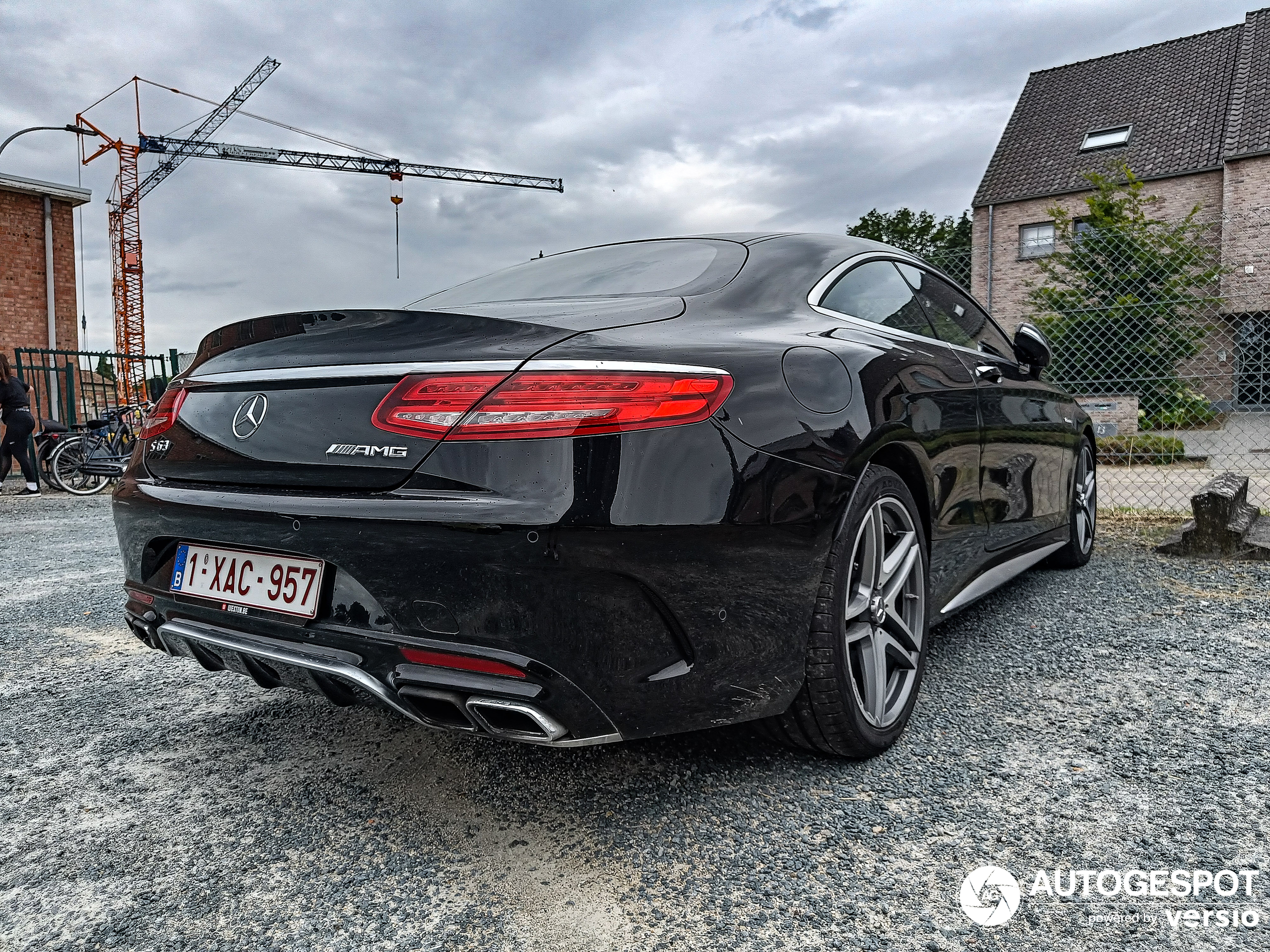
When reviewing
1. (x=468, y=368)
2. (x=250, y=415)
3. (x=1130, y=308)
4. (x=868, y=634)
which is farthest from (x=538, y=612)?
(x=1130, y=308)

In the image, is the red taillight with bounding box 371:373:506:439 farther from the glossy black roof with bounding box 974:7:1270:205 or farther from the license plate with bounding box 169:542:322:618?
the glossy black roof with bounding box 974:7:1270:205

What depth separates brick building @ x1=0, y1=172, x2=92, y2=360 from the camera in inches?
750

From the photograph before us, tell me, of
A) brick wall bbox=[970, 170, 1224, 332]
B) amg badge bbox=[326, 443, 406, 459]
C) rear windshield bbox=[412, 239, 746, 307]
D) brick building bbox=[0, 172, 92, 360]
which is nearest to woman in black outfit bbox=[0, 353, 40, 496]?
brick building bbox=[0, 172, 92, 360]

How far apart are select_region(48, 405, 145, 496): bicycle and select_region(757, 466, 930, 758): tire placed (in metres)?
10.5

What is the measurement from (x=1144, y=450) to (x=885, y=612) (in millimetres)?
7880

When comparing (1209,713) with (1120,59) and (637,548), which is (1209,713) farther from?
(1120,59)

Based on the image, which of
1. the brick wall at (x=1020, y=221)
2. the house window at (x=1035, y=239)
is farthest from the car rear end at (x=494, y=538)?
the house window at (x=1035, y=239)

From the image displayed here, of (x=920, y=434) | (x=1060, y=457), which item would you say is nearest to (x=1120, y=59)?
(x=1060, y=457)

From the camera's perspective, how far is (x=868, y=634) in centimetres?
233

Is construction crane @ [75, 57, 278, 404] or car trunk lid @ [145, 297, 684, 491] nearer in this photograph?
car trunk lid @ [145, 297, 684, 491]

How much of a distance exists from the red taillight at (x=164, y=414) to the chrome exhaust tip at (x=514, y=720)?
1.15 metres

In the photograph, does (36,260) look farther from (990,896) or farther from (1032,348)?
(990,896)

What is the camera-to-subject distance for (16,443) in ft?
34.6

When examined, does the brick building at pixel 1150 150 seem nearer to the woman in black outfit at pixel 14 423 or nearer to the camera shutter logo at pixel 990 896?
the woman in black outfit at pixel 14 423
